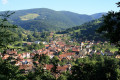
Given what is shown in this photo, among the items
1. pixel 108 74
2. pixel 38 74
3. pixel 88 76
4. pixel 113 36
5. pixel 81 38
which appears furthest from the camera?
pixel 81 38

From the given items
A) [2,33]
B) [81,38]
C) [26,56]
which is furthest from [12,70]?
[81,38]

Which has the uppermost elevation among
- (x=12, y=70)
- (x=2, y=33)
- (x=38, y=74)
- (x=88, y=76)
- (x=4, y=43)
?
(x=2, y=33)

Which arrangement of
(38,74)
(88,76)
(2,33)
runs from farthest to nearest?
(88,76) → (38,74) → (2,33)

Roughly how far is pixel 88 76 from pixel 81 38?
106 meters

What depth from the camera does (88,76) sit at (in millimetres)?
16406

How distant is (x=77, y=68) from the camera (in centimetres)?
1673

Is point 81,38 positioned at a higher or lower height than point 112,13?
lower

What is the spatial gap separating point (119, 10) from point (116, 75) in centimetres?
1394

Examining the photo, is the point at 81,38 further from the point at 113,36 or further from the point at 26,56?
the point at 113,36

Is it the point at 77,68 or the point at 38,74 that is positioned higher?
the point at 38,74

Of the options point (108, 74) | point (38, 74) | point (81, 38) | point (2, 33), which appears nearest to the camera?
point (2, 33)

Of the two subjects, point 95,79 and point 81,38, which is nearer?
point 95,79

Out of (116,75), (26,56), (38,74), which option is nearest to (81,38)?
(26,56)

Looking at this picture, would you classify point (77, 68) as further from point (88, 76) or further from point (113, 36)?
point (113, 36)
